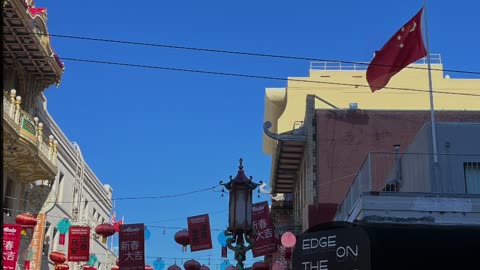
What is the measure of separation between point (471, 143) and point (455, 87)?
67.9ft

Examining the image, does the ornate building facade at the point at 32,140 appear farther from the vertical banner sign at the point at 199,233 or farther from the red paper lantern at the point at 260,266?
the red paper lantern at the point at 260,266

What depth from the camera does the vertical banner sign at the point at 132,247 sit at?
23.8 meters

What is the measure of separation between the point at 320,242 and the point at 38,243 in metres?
20.7

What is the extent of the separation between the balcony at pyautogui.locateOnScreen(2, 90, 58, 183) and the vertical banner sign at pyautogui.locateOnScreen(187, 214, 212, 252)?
7058 mm

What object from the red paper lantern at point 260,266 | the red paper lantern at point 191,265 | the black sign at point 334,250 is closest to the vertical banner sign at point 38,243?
the red paper lantern at point 191,265

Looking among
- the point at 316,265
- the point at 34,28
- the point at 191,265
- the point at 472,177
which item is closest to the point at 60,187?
the point at 34,28

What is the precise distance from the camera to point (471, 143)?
1440 centimetres

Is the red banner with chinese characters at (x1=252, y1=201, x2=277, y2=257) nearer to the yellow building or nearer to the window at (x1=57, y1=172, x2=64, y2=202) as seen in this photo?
the yellow building

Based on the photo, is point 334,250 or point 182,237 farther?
point 182,237

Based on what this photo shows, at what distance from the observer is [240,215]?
35.4 feet

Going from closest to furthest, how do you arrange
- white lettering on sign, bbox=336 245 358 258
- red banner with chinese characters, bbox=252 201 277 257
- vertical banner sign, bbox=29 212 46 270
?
white lettering on sign, bbox=336 245 358 258, red banner with chinese characters, bbox=252 201 277 257, vertical banner sign, bbox=29 212 46 270

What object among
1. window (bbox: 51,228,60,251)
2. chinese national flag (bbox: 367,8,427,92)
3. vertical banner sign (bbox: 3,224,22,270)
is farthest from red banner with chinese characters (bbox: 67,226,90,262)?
chinese national flag (bbox: 367,8,427,92)

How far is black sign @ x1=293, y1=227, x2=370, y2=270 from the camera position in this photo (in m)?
9.20

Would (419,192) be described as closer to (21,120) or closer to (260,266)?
(260,266)
